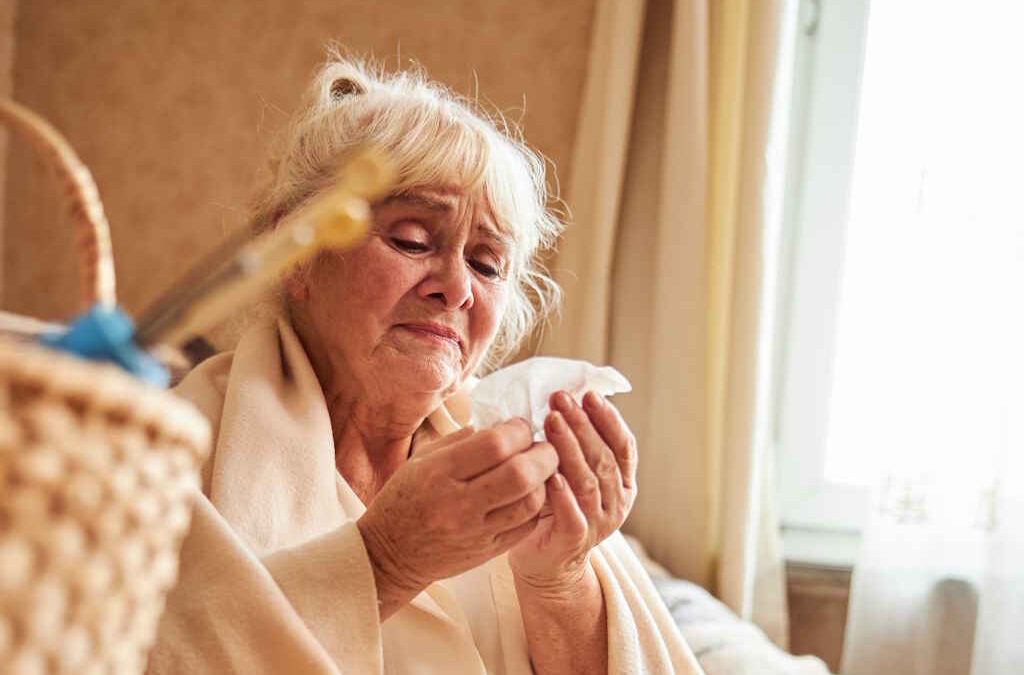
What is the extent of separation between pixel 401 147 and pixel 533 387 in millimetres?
389

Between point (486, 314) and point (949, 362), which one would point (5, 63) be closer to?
point (486, 314)

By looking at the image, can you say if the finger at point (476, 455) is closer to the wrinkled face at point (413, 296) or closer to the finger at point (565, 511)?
the finger at point (565, 511)

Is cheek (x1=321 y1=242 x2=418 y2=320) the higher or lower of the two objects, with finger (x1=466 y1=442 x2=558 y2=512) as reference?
higher

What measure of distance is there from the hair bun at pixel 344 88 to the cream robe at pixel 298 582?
37 centimetres

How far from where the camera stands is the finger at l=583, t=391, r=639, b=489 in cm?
104

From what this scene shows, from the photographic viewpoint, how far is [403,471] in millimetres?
933

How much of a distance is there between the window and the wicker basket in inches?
70.9

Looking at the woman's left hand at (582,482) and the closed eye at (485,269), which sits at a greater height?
the closed eye at (485,269)

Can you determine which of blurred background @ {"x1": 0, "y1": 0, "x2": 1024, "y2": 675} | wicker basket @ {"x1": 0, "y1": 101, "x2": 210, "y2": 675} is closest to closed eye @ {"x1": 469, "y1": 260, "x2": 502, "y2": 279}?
blurred background @ {"x1": 0, "y1": 0, "x2": 1024, "y2": 675}

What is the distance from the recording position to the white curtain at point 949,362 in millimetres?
1916

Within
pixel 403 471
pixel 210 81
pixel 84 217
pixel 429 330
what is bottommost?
pixel 403 471

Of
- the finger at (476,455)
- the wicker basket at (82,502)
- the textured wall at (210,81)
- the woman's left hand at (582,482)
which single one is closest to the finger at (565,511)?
the woman's left hand at (582,482)

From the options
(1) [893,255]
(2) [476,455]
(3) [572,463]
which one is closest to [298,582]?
(2) [476,455]

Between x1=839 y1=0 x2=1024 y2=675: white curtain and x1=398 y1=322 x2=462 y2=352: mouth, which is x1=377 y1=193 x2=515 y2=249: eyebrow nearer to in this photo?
x1=398 y1=322 x2=462 y2=352: mouth
